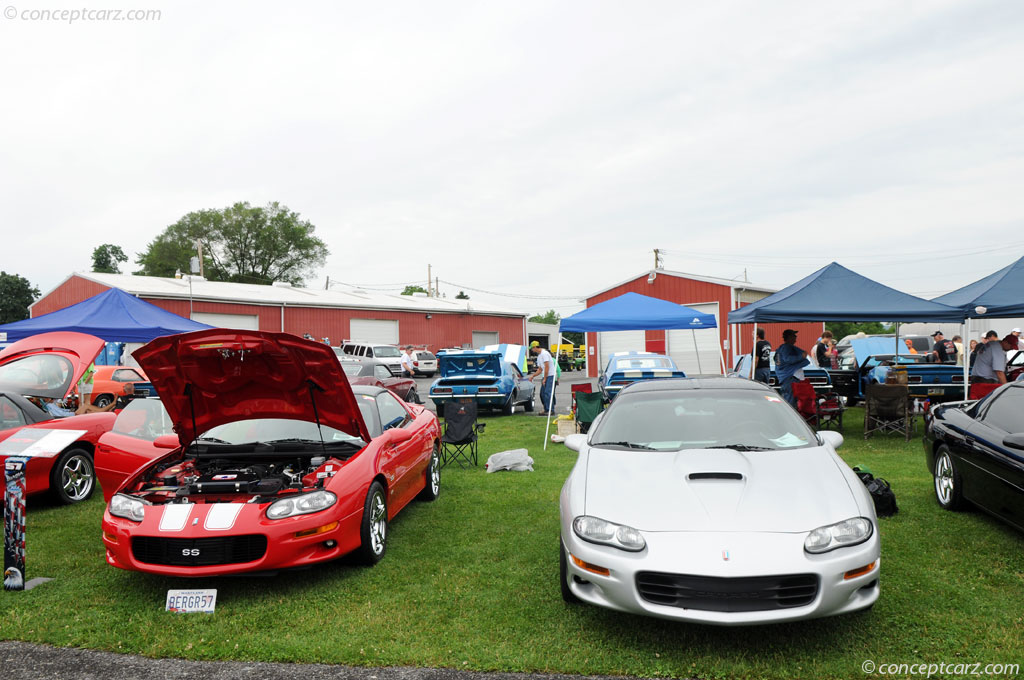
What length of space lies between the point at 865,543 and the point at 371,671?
252 cm

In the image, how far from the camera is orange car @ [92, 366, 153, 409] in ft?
51.2

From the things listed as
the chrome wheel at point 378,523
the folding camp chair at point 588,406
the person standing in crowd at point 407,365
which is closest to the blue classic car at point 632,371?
the folding camp chair at point 588,406

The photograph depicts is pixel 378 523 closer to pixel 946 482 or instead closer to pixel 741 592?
pixel 741 592

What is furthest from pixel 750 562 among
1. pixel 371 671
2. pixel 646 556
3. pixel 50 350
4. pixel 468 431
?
pixel 50 350

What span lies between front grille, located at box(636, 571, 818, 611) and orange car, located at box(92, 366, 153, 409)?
50.4 feet

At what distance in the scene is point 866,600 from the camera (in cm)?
328

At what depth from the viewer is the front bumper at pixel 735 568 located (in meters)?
3.10

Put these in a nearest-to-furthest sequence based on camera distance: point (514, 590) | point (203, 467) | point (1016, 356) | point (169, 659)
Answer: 1. point (169, 659)
2. point (514, 590)
3. point (203, 467)
4. point (1016, 356)

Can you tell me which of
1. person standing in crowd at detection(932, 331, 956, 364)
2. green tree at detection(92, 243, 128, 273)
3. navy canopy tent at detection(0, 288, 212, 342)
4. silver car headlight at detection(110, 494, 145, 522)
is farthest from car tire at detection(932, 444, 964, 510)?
green tree at detection(92, 243, 128, 273)

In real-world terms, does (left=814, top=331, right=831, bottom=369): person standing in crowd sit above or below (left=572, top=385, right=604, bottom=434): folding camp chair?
above

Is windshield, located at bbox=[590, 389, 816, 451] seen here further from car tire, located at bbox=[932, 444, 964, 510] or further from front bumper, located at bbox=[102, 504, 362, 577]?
car tire, located at bbox=[932, 444, 964, 510]

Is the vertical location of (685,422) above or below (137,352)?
below

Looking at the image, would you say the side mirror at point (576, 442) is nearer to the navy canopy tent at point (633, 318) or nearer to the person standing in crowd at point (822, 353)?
the navy canopy tent at point (633, 318)

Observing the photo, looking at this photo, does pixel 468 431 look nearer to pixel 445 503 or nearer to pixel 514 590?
pixel 445 503
